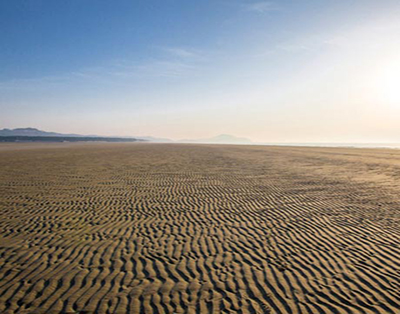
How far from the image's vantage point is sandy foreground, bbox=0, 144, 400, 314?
425cm

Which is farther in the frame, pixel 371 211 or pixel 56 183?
pixel 56 183

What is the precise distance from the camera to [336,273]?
508 centimetres

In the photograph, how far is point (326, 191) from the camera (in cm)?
1274

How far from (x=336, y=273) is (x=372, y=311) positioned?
1102 millimetres

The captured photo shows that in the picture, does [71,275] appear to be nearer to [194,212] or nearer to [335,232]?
[194,212]

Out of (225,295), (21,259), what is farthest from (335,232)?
(21,259)

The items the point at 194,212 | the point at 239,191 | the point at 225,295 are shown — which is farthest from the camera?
the point at 239,191

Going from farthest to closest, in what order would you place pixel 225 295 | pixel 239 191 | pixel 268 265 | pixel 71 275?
pixel 239 191 → pixel 268 265 → pixel 71 275 → pixel 225 295

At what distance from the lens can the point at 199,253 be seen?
598cm

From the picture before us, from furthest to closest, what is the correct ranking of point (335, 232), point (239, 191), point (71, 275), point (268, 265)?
point (239, 191)
point (335, 232)
point (268, 265)
point (71, 275)

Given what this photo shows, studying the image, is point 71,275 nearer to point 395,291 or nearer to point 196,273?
point 196,273

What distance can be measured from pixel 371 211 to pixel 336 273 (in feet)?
18.9

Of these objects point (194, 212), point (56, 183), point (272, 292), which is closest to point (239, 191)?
point (194, 212)

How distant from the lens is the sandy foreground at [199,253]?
13.9ft
